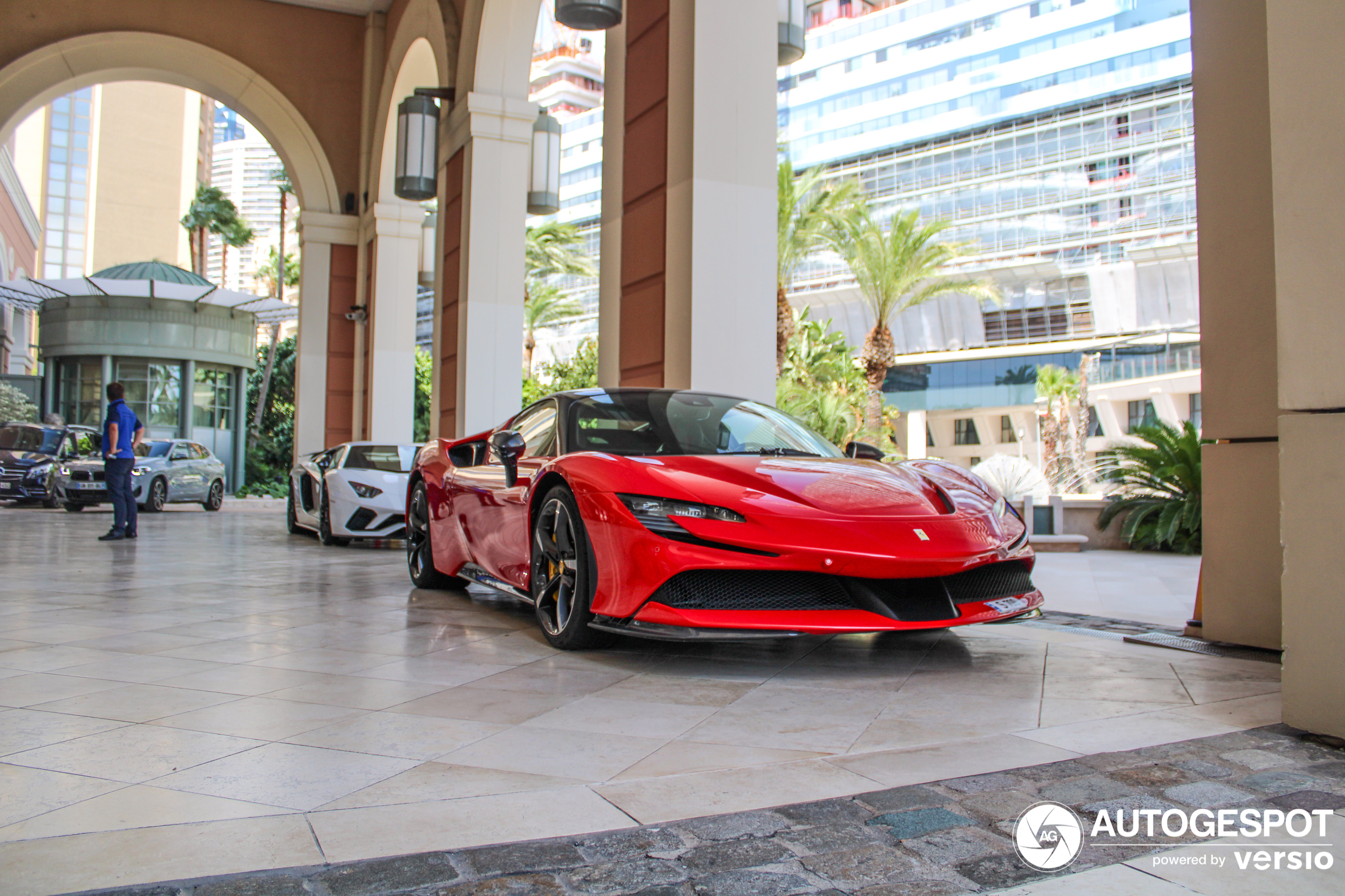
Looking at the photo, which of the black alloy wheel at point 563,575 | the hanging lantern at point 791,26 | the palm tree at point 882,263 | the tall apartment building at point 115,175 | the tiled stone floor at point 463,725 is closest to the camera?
the tiled stone floor at point 463,725

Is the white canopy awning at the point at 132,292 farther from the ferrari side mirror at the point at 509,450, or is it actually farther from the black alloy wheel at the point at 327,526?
the ferrari side mirror at the point at 509,450

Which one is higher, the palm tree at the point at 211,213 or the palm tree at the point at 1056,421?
the palm tree at the point at 211,213

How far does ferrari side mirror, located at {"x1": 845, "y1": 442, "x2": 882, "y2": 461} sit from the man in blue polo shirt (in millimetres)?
8586

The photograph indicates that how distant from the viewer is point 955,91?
74438 millimetres

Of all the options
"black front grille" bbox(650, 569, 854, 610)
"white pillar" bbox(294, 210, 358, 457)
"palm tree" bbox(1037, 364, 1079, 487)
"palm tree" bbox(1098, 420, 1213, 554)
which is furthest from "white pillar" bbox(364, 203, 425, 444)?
"black front grille" bbox(650, 569, 854, 610)

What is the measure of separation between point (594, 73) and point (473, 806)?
141m

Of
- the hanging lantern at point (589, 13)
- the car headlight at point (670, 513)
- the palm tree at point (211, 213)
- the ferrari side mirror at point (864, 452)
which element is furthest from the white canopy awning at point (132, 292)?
the car headlight at point (670, 513)

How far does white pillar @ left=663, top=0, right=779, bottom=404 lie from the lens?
245 inches

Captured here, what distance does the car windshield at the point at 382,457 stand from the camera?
10.5 m

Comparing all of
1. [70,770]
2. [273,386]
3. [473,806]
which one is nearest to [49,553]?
[70,770]

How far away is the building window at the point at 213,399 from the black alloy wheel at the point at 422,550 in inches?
856

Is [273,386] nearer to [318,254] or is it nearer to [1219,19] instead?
[318,254]

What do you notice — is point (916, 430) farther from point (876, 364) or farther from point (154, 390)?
point (154, 390)

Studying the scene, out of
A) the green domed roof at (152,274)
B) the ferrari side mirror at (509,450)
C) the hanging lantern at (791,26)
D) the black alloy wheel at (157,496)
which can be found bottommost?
the black alloy wheel at (157,496)
